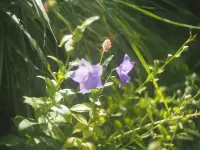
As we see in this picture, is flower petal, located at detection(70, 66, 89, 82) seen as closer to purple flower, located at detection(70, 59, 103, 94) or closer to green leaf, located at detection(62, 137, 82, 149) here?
purple flower, located at detection(70, 59, 103, 94)

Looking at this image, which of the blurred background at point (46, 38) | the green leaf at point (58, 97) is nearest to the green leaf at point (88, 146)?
the green leaf at point (58, 97)

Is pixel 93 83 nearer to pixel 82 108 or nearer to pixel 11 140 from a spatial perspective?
pixel 82 108

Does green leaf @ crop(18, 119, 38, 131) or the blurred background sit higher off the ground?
the blurred background

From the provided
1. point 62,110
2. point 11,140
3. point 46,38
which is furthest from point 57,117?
point 46,38

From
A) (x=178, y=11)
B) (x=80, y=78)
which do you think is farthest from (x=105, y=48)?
(x=178, y=11)

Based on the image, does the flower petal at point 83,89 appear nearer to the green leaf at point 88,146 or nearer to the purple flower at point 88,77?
the purple flower at point 88,77

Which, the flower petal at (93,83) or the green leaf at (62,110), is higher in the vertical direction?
the flower petal at (93,83)

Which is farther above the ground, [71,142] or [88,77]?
[88,77]

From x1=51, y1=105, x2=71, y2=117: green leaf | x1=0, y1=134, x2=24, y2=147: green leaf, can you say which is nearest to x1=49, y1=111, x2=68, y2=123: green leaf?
x1=51, y1=105, x2=71, y2=117: green leaf
